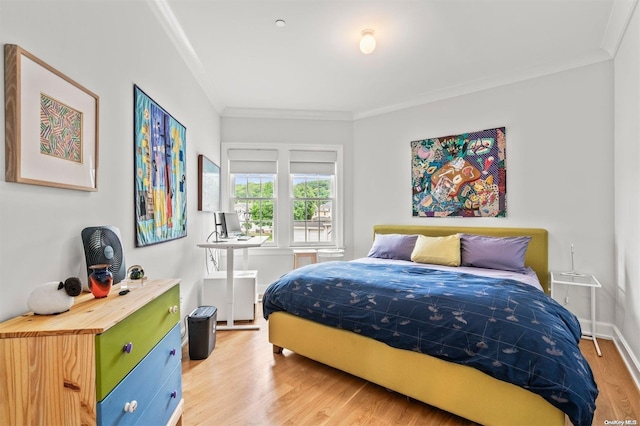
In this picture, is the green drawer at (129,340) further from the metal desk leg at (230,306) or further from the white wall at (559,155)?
the white wall at (559,155)

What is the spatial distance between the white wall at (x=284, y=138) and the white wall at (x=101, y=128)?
5.33 ft

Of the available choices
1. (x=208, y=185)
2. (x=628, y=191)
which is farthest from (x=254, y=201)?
(x=628, y=191)

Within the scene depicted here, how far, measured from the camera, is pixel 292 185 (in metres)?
4.64

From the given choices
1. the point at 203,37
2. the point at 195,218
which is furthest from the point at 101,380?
the point at 203,37

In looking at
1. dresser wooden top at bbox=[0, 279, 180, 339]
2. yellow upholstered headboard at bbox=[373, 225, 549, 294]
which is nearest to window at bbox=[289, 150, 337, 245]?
yellow upholstered headboard at bbox=[373, 225, 549, 294]

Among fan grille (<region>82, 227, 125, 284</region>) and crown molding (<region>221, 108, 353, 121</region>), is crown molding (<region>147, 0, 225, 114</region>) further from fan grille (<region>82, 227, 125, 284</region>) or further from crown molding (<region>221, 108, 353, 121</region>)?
fan grille (<region>82, 227, 125, 284</region>)

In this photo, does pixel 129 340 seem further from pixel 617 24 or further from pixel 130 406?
pixel 617 24

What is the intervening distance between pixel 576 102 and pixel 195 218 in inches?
161

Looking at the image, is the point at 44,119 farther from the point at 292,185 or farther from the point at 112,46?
the point at 292,185

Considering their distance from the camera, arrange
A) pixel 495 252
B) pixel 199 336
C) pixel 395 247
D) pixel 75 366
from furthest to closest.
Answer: pixel 395 247 → pixel 495 252 → pixel 199 336 → pixel 75 366

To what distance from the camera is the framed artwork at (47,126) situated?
41.7 inches

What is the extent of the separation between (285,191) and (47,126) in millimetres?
3422

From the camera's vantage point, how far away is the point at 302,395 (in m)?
2.05

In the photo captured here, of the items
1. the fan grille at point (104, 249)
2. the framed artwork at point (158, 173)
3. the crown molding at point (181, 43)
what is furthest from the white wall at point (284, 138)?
the fan grille at point (104, 249)
